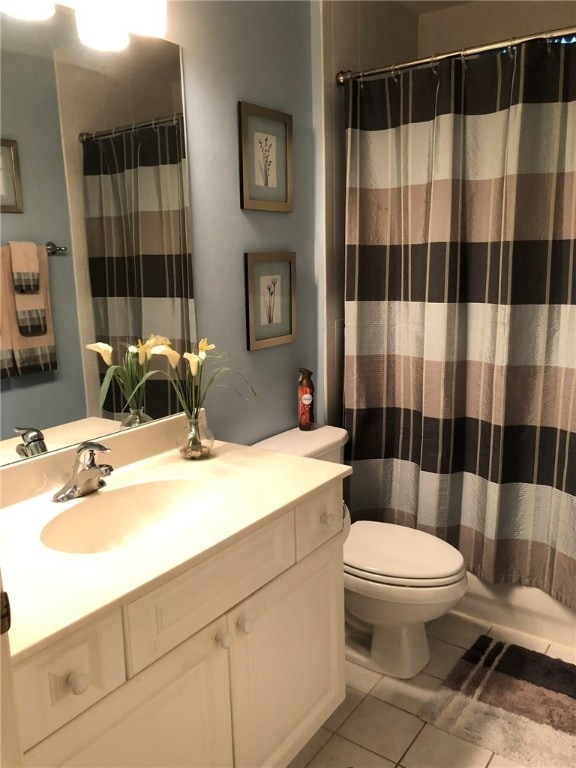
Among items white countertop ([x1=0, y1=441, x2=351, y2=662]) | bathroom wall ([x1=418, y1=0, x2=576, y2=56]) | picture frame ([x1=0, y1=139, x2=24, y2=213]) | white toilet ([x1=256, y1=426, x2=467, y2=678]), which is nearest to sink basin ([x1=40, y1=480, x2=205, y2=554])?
white countertop ([x1=0, y1=441, x2=351, y2=662])

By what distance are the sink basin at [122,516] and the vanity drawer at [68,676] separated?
34cm

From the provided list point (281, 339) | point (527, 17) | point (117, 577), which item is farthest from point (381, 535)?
point (527, 17)

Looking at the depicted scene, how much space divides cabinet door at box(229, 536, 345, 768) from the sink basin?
0.88 feet

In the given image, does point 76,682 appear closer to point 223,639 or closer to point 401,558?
point 223,639

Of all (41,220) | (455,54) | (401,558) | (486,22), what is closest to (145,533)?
(41,220)

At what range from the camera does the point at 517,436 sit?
6.86 feet

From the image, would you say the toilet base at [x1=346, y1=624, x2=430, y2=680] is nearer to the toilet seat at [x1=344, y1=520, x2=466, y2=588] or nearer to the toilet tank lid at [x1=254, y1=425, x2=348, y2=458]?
the toilet seat at [x1=344, y1=520, x2=466, y2=588]

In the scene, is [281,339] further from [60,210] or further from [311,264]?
[60,210]

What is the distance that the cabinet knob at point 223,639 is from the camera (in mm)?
1237

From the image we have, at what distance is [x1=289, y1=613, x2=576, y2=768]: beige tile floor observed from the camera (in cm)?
171

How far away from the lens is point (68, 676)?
0.96m

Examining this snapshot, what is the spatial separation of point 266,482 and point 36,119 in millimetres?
966

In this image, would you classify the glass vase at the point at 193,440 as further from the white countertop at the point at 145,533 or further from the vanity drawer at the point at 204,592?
the vanity drawer at the point at 204,592

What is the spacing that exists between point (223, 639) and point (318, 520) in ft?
1.25
